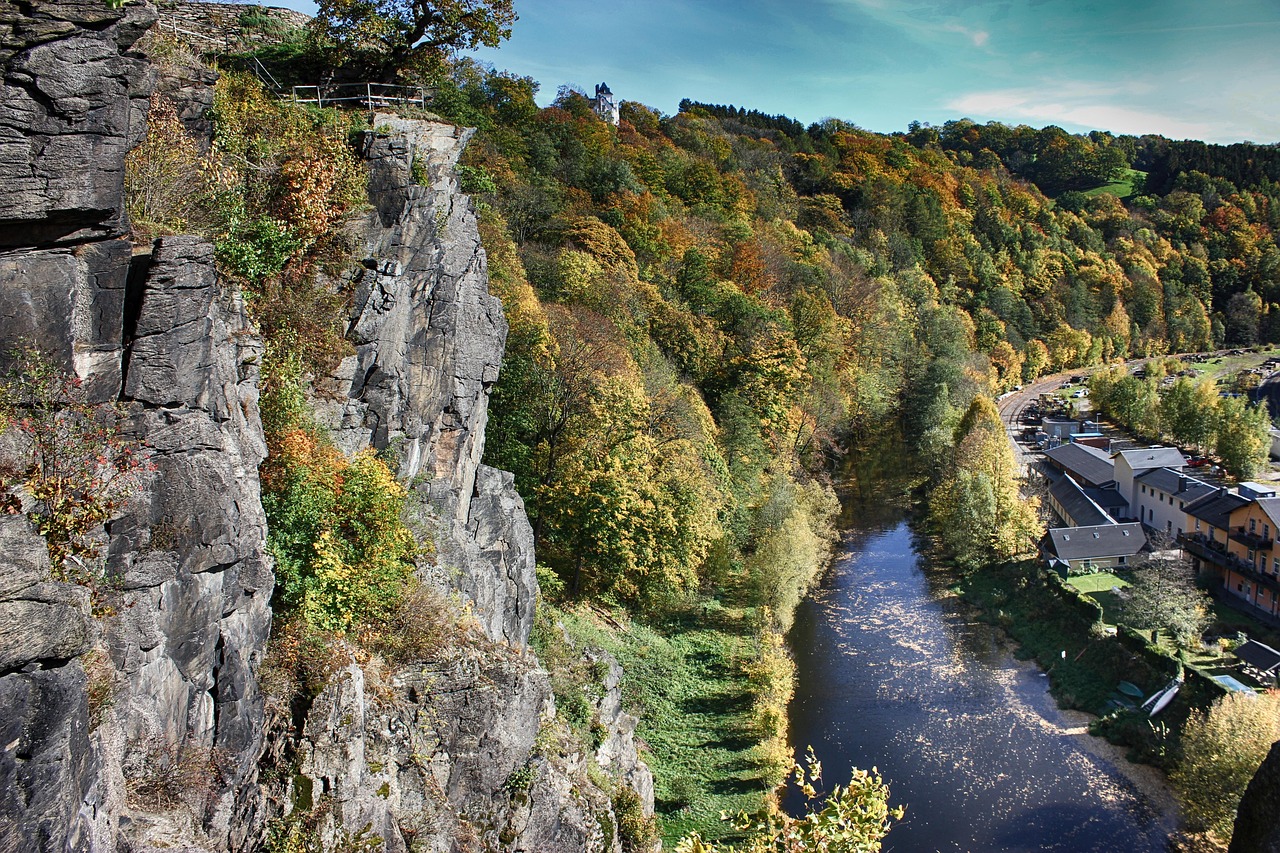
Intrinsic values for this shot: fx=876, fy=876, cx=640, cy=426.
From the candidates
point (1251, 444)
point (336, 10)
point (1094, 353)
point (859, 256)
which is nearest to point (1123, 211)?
point (1094, 353)

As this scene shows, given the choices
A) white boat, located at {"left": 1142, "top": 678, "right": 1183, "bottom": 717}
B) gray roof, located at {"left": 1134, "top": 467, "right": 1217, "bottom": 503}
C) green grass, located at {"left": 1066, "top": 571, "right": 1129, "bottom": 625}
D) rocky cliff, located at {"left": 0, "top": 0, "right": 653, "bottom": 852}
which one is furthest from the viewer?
gray roof, located at {"left": 1134, "top": 467, "right": 1217, "bottom": 503}

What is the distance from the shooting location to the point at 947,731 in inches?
1107

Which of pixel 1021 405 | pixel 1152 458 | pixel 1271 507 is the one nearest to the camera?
pixel 1271 507

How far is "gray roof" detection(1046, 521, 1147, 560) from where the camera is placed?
41.0 meters

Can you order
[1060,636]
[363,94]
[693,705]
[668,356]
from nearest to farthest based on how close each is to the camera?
[363,94] < [693,705] < [1060,636] < [668,356]

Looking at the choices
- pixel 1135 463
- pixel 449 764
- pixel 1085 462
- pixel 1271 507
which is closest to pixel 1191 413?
pixel 1085 462

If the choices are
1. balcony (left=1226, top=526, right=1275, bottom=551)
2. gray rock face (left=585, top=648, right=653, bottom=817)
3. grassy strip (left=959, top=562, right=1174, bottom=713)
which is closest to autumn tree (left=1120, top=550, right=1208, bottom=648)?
grassy strip (left=959, top=562, right=1174, bottom=713)

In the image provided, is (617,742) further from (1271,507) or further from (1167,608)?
(1271,507)

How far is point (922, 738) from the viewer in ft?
90.6

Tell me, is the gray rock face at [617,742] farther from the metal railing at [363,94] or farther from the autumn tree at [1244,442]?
the autumn tree at [1244,442]

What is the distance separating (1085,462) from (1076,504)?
899 centimetres

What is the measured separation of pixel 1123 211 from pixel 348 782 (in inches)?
5167

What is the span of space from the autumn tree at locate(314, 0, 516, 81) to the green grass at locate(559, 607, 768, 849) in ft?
55.7

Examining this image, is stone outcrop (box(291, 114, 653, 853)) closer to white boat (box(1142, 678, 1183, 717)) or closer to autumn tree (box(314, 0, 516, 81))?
autumn tree (box(314, 0, 516, 81))
